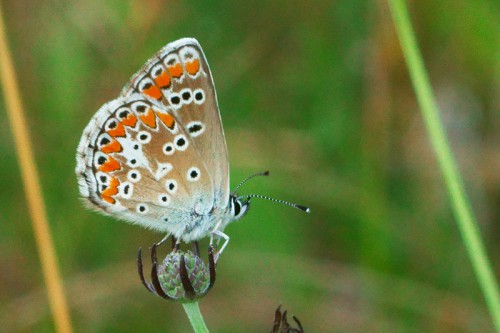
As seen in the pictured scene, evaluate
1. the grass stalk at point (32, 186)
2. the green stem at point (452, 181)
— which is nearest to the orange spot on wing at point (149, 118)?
the grass stalk at point (32, 186)

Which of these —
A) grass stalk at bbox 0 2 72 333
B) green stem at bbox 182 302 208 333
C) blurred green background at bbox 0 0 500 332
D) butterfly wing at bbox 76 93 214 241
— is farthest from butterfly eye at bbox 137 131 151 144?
blurred green background at bbox 0 0 500 332

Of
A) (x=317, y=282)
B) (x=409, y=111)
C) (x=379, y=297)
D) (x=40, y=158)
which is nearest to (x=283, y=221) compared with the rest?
(x=317, y=282)

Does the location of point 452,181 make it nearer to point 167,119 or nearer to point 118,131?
point 167,119

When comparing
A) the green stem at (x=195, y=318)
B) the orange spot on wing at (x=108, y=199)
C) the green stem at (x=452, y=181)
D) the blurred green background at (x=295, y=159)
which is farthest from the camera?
the blurred green background at (x=295, y=159)

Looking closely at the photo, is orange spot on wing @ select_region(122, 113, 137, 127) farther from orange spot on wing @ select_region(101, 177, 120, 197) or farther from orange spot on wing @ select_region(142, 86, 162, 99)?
orange spot on wing @ select_region(101, 177, 120, 197)

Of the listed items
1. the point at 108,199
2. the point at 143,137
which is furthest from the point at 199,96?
the point at 108,199

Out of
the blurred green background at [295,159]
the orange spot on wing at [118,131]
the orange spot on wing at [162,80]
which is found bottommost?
the orange spot on wing at [118,131]

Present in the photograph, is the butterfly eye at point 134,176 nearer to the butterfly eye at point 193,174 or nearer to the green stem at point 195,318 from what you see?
the butterfly eye at point 193,174
